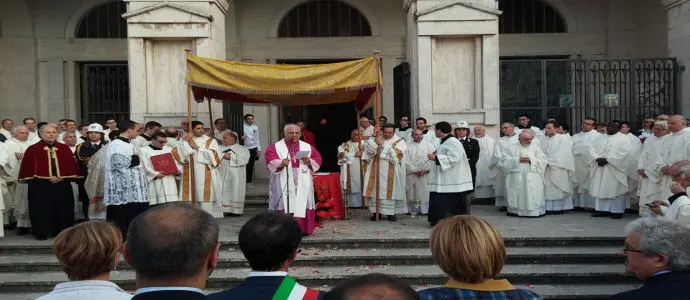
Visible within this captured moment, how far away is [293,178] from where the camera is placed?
383 inches

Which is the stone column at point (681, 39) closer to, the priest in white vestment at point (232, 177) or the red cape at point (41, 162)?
the priest in white vestment at point (232, 177)

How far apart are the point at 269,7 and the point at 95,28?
452cm

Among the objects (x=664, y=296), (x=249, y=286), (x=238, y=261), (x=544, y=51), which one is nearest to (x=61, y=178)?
(x=238, y=261)

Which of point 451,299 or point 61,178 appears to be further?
point 61,178

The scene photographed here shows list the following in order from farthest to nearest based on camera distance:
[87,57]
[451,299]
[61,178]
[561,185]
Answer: [87,57], [561,185], [61,178], [451,299]

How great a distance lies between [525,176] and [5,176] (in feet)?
28.0

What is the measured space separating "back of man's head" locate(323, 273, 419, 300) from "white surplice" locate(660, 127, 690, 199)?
29.5 ft

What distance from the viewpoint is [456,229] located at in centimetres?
294

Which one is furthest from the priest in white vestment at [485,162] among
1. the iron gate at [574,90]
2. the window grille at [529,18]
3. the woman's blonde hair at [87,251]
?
the woman's blonde hair at [87,251]

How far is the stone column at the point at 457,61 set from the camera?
13102 mm

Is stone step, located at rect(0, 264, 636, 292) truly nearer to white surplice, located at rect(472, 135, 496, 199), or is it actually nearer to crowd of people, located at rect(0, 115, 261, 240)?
crowd of people, located at rect(0, 115, 261, 240)

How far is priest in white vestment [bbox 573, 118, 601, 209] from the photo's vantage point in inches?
482

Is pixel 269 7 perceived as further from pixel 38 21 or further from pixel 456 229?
pixel 456 229

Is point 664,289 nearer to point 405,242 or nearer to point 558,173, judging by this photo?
point 405,242
